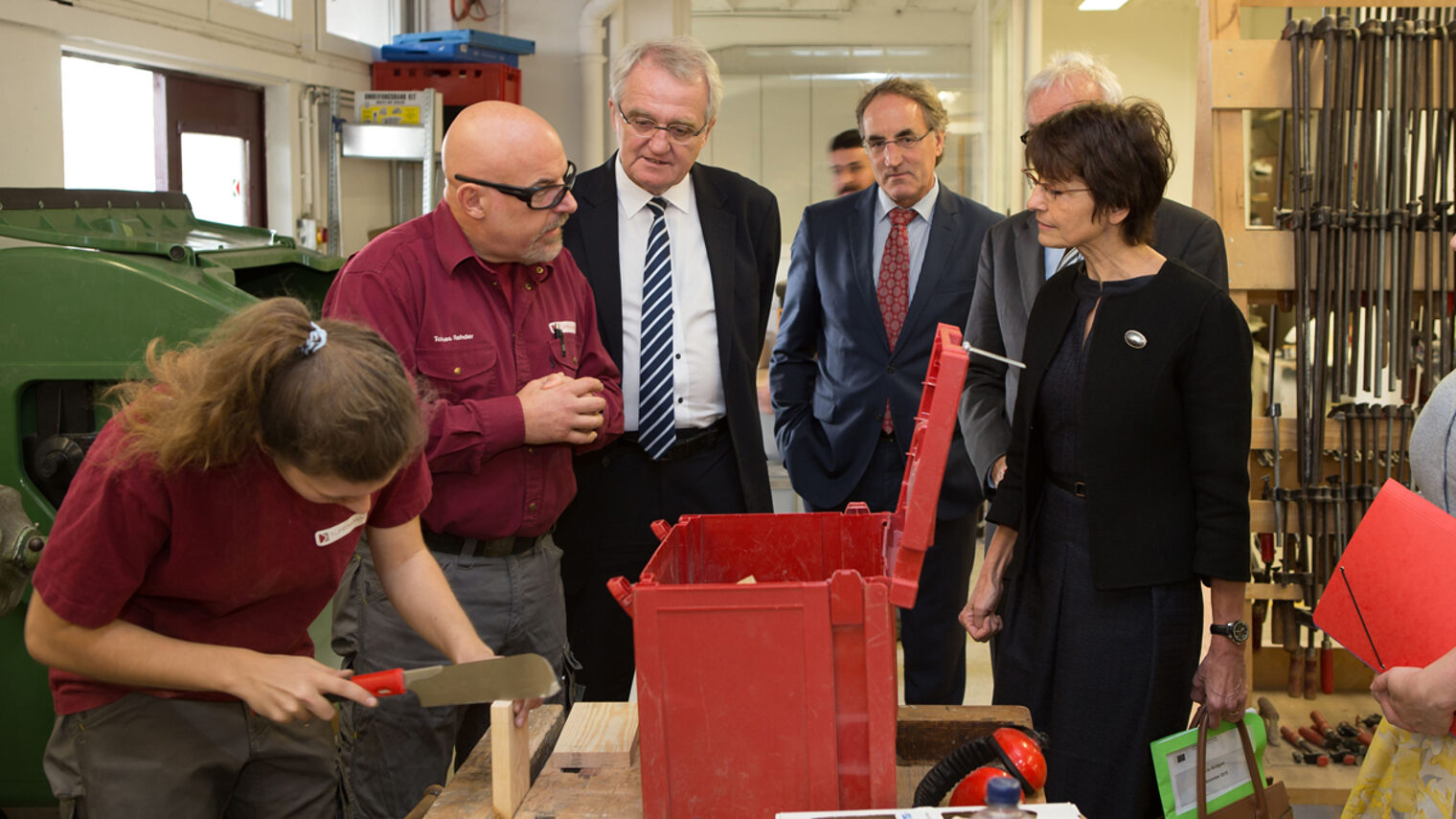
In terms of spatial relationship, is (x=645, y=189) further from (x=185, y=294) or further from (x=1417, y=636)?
(x=1417, y=636)

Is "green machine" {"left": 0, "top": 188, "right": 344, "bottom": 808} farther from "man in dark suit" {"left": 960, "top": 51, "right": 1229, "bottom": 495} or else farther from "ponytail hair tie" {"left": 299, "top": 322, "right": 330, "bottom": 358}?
"man in dark suit" {"left": 960, "top": 51, "right": 1229, "bottom": 495}

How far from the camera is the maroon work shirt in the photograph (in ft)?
6.10

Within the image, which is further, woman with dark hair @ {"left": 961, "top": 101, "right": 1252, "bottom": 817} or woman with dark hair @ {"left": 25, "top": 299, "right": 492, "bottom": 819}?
woman with dark hair @ {"left": 961, "top": 101, "right": 1252, "bottom": 817}

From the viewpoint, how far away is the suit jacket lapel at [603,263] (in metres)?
2.38

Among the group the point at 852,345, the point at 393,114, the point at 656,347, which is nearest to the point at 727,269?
the point at 656,347

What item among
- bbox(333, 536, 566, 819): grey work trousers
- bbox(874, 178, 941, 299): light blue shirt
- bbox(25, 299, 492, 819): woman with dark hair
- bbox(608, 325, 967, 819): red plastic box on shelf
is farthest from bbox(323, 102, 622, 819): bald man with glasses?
bbox(874, 178, 941, 299): light blue shirt

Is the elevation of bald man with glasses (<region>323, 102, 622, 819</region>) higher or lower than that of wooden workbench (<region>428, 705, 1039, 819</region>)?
higher

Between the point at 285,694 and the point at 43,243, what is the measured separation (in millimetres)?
1423

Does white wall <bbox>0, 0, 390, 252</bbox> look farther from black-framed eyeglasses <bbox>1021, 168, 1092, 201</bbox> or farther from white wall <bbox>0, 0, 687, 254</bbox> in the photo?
black-framed eyeglasses <bbox>1021, 168, 1092, 201</bbox>

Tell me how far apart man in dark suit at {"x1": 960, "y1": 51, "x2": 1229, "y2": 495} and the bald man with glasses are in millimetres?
762

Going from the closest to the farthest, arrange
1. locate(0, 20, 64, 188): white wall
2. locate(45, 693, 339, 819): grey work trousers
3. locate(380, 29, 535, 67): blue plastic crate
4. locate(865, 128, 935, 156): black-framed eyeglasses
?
locate(45, 693, 339, 819): grey work trousers < locate(865, 128, 935, 156): black-framed eyeglasses < locate(0, 20, 64, 188): white wall < locate(380, 29, 535, 67): blue plastic crate

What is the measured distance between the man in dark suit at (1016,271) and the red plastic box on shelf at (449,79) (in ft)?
10.2

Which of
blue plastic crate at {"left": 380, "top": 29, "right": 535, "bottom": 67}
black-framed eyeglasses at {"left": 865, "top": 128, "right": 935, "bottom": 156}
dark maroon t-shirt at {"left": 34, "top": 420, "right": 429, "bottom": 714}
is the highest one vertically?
blue plastic crate at {"left": 380, "top": 29, "right": 535, "bottom": 67}

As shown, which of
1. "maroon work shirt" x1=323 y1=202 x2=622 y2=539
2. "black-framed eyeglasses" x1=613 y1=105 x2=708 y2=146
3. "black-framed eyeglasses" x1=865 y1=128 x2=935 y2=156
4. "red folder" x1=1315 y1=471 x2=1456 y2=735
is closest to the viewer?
"red folder" x1=1315 y1=471 x2=1456 y2=735
